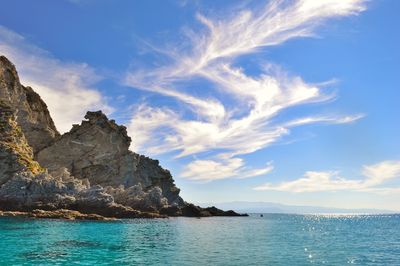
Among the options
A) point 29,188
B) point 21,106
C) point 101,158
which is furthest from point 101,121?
point 29,188

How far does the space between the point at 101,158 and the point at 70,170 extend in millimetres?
10183

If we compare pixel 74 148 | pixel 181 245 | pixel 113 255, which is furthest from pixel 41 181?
pixel 113 255

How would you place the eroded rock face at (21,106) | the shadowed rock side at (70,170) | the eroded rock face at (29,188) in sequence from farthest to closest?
the eroded rock face at (21,106), the shadowed rock side at (70,170), the eroded rock face at (29,188)

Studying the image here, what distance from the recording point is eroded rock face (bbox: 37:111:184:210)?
123m

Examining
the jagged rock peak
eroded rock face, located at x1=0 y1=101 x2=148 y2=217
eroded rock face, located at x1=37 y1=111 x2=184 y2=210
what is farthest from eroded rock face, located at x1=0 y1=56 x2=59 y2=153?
eroded rock face, located at x1=0 y1=101 x2=148 y2=217

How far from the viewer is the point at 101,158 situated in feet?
424

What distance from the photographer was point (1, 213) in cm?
7806

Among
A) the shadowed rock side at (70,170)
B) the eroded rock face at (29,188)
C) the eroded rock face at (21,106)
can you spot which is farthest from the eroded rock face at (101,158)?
the eroded rock face at (29,188)

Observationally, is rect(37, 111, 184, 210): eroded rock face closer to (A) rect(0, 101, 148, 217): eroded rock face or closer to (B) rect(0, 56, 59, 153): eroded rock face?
(B) rect(0, 56, 59, 153): eroded rock face

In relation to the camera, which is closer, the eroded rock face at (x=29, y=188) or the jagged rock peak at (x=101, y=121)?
the eroded rock face at (x=29, y=188)

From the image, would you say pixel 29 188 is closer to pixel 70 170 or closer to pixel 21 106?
pixel 70 170

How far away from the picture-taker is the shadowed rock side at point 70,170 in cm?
8556

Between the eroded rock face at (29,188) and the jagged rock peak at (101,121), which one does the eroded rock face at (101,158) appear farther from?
the eroded rock face at (29,188)

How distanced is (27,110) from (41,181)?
44.4 m
